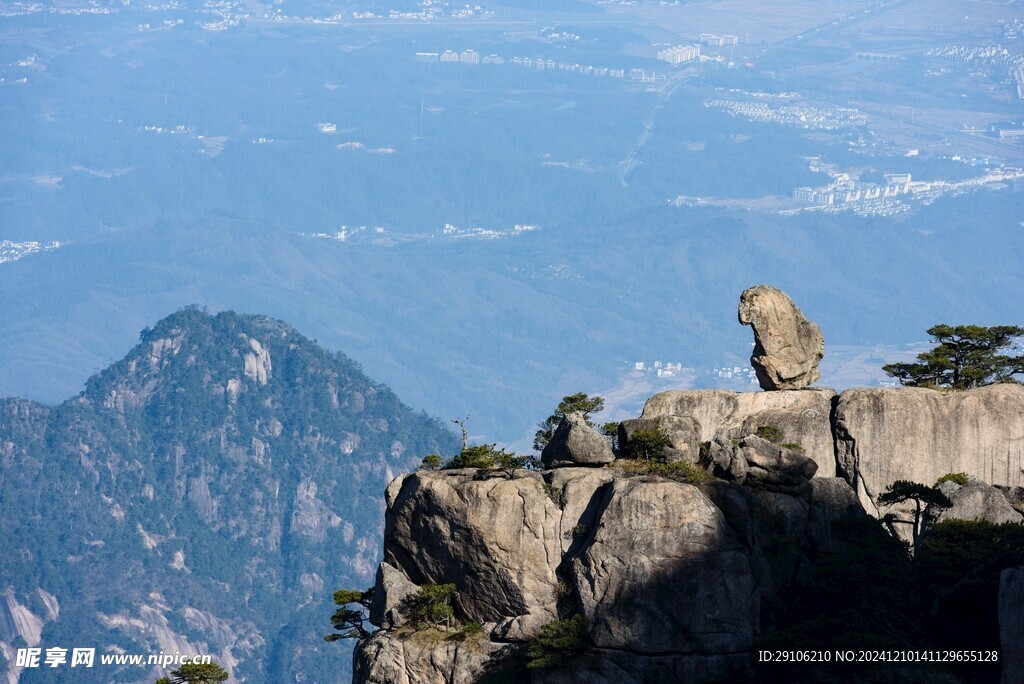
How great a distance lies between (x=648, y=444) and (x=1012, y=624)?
60.4ft

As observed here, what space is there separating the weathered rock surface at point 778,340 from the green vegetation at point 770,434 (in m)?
4.97

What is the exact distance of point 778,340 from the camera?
84.7 metres

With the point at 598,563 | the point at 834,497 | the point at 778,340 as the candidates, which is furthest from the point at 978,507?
the point at 598,563

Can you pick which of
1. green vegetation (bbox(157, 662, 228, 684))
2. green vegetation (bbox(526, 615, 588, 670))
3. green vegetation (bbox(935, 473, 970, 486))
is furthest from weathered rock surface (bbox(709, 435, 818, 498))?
green vegetation (bbox(157, 662, 228, 684))

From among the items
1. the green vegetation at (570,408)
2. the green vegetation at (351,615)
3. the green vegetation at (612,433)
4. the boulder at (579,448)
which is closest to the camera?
the boulder at (579,448)

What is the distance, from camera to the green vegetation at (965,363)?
89375 mm

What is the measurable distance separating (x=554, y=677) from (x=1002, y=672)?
1528cm

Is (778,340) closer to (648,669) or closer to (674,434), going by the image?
(674,434)

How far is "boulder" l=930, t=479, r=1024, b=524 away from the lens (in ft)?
249

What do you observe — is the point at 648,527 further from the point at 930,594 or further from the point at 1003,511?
the point at 1003,511

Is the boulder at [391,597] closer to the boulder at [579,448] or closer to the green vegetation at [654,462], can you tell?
the boulder at [579,448]

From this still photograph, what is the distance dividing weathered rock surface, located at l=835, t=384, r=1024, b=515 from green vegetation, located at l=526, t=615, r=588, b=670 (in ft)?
56.0

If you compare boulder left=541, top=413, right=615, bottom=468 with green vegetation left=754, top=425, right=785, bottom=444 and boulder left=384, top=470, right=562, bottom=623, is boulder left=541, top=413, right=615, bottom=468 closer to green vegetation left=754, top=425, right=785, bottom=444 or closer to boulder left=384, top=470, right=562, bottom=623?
boulder left=384, top=470, right=562, bottom=623

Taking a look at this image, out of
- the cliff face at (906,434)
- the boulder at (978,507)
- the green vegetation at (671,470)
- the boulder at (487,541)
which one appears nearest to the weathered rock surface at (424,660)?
the boulder at (487,541)
